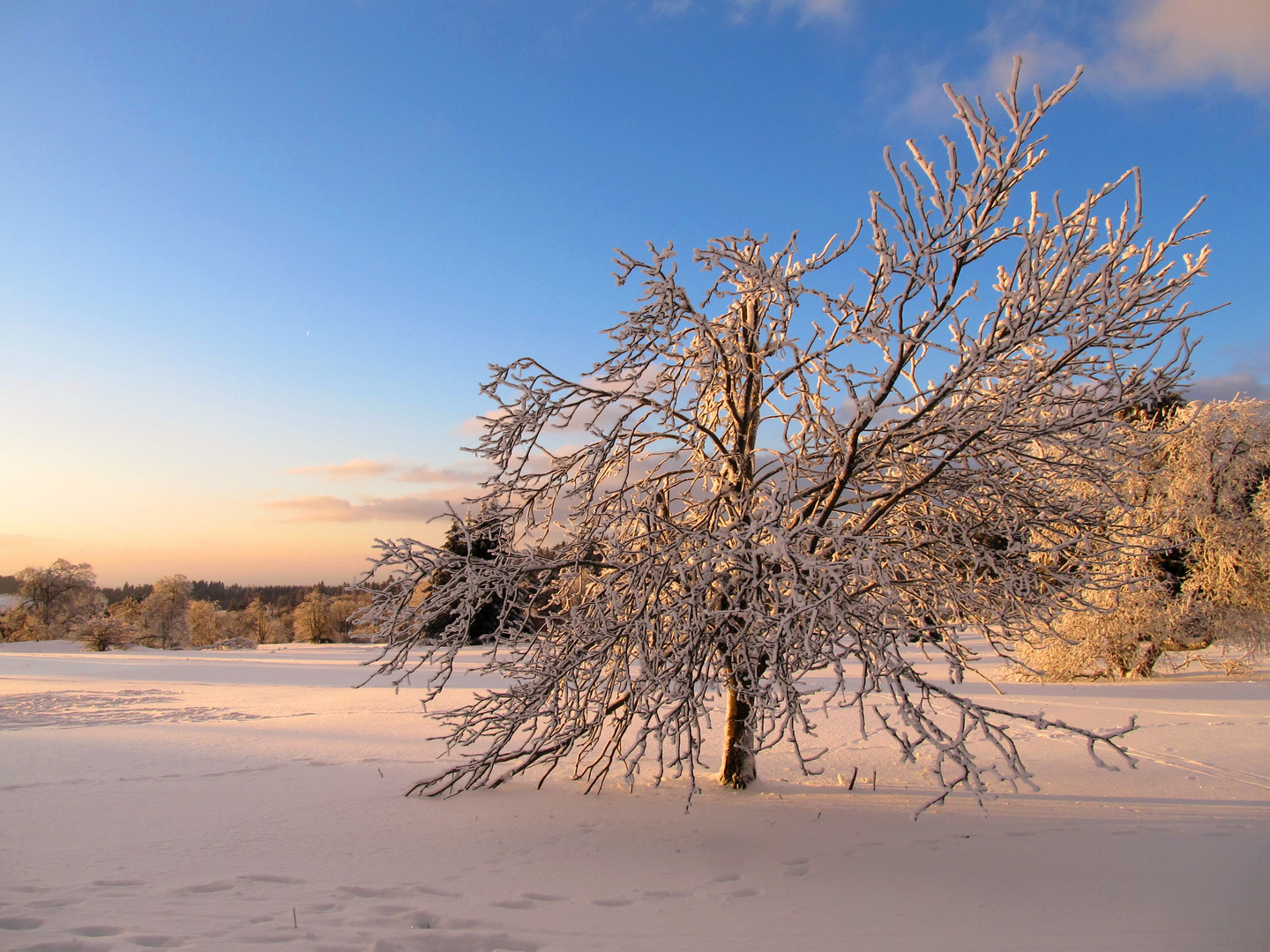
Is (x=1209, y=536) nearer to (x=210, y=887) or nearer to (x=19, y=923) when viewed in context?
(x=210, y=887)

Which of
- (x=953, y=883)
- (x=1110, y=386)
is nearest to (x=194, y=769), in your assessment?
(x=953, y=883)

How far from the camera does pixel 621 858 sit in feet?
17.5

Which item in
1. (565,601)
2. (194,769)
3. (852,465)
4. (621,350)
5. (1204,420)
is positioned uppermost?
(1204,420)

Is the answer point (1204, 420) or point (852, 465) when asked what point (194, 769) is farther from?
point (1204, 420)

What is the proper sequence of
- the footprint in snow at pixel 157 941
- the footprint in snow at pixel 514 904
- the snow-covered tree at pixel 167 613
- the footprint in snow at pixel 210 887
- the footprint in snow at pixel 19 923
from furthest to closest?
the snow-covered tree at pixel 167 613, the footprint in snow at pixel 210 887, the footprint in snow at pixel 514 904, the footprint in snow at pixel 19 923, the footprint in snow at pixel 157 941

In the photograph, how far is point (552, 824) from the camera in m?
6.16

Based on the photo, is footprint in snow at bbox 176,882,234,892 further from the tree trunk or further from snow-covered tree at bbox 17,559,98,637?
snow-covered tree at bbox 17,559,98,637

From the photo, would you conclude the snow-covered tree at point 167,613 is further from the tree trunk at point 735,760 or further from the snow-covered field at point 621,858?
the tree trunk at point 735,760

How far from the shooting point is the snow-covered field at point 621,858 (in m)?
4.06

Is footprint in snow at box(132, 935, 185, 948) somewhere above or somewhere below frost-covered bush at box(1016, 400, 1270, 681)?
below

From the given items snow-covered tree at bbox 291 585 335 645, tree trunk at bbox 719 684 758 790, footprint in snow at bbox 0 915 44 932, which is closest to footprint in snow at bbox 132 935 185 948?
footprint in snow at bbox 0 915 44 932

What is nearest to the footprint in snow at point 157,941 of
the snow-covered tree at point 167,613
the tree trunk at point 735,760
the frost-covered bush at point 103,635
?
the tree trunk at point 735,760

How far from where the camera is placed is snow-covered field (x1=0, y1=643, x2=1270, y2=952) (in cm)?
406

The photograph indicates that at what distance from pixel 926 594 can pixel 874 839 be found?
196 cm
